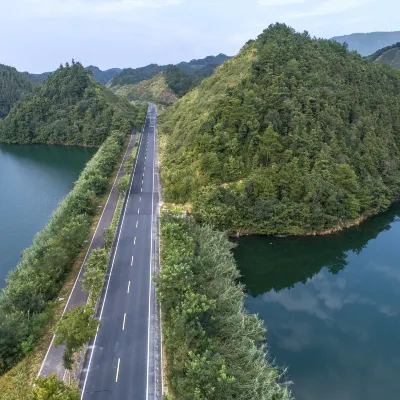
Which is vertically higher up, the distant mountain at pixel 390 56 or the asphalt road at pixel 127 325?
the distant mountain at pixel 390 56

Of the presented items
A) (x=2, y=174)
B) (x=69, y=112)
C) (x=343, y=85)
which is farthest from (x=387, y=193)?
(x=69, y=112)

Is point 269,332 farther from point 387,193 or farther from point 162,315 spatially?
point 387,193

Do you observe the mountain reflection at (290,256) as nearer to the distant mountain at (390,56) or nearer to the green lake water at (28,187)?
the green lake water at (28,187)

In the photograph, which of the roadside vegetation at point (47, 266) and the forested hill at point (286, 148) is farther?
the forested hill at point (286, 148)

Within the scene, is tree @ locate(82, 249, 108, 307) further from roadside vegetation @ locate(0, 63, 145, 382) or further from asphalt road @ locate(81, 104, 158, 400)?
roadside vegetation @ locate(0, 63, 145, 382)

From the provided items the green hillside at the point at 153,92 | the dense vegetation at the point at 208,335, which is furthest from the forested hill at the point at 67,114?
the dense vegetation at the point at 208,335

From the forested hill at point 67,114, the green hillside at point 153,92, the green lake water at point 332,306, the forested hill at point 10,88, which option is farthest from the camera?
the green hillside at point 153,92
